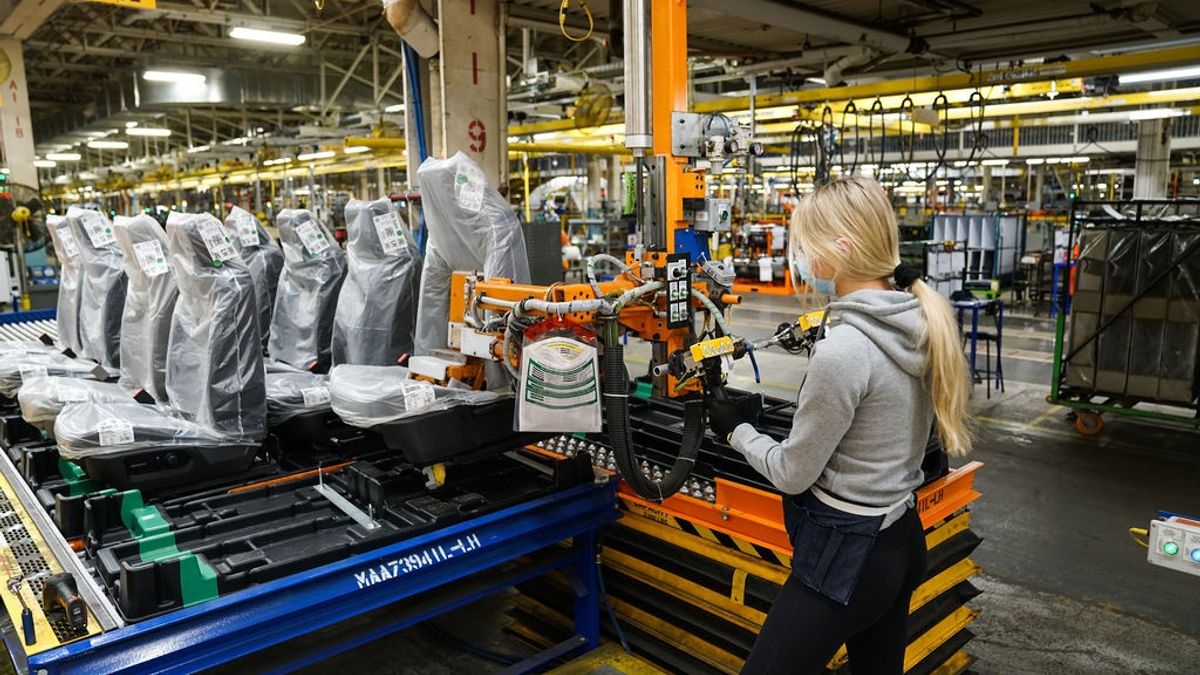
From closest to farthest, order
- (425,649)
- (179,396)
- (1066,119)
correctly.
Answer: (179,396), (425,649), (1066,119)

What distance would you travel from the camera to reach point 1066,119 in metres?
14.0

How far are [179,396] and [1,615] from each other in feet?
3.17

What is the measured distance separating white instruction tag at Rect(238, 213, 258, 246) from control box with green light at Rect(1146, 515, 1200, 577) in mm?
4234

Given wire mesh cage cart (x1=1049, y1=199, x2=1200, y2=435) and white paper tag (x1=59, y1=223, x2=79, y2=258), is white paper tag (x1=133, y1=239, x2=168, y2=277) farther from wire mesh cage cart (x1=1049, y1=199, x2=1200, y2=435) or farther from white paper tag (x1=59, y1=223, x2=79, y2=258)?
wire mesh cage cart (x1=1049, y1=199, x2=1200, y2=435)

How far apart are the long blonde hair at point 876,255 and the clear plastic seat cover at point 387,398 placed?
160 cm

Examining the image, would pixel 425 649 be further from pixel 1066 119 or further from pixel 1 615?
pixel 1066 119

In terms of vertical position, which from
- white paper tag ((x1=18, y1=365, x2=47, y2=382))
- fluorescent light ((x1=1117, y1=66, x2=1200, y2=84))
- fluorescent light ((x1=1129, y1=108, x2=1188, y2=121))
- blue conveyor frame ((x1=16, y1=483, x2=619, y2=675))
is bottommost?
blue conveyor frame ((x1=16, y1=483, x2=619, y2=675))

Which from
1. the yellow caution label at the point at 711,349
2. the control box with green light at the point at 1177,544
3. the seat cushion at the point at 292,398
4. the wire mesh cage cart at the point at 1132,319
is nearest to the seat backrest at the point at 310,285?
the seat cushion at the point at 292,398

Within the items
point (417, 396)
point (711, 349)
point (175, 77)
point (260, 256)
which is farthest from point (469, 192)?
point (175, 77)

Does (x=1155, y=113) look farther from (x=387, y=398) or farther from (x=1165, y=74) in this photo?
(x=387, y=398)

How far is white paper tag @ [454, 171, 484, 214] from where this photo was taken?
311 cm

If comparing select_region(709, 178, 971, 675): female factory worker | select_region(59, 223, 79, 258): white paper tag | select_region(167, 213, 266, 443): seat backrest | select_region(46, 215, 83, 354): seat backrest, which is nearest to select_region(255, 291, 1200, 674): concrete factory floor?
select_region(167, 213, 266, 443): seat backrest

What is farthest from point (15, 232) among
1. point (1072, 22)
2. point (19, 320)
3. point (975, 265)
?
point (975, 265)

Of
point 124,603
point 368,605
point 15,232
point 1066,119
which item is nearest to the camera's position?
point 124,603
